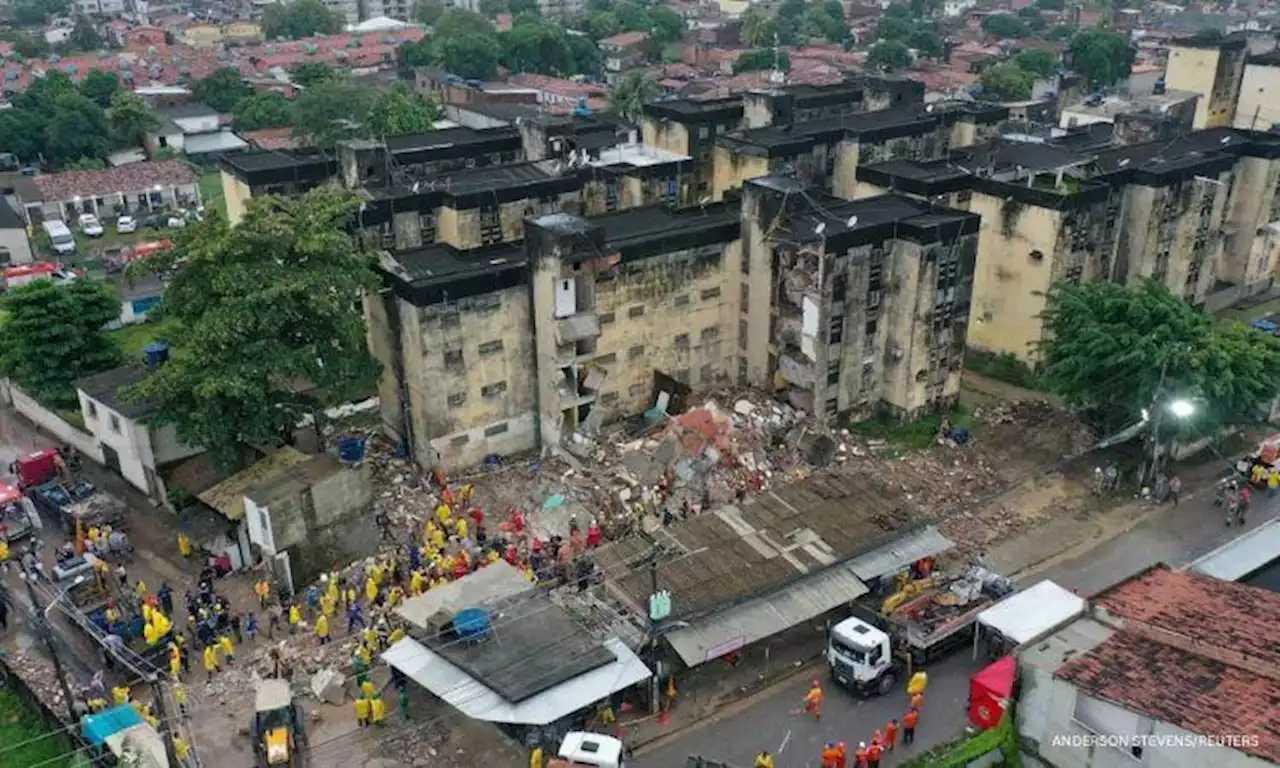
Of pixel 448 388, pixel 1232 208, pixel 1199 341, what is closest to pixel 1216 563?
pixel 1199 341

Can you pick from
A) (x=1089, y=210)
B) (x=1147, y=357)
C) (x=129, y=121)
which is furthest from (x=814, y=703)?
(x=129, y=121)

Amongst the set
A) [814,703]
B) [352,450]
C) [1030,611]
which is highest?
[1030,611]

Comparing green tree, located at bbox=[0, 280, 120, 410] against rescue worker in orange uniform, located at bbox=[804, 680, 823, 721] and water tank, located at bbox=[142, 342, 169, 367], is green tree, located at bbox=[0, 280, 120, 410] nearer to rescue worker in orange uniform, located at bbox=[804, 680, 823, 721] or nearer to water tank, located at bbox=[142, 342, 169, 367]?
water tank, located at bbox=[142, 342, 169, 367]

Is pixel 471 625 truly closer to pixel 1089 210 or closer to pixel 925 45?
pixel 1089 210

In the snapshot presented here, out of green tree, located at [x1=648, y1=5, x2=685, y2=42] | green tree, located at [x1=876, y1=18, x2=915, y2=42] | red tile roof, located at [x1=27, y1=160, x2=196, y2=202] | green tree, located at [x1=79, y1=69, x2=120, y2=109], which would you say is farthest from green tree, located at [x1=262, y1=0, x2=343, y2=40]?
red tile roof, located at [x1=27, y1=160, x2=196, y2=202]

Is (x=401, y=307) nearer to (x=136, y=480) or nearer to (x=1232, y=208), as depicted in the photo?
(x=136, y=480)

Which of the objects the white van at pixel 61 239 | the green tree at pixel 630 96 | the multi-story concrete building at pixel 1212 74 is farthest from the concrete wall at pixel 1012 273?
the white van at pixel 61 239

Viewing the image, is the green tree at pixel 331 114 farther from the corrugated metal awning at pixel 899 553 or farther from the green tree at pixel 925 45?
the green tree at pixel 925 45
